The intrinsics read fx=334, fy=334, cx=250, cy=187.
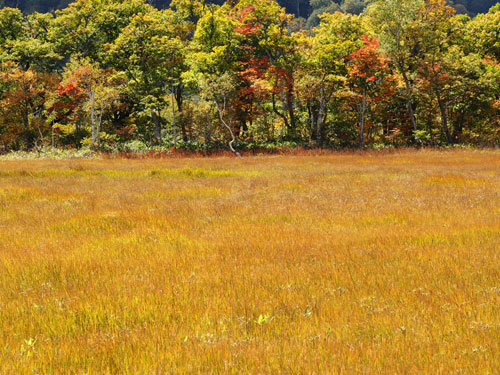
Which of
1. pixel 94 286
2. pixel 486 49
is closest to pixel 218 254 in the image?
pixel 94 286

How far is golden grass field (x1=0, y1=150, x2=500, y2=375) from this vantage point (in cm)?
296

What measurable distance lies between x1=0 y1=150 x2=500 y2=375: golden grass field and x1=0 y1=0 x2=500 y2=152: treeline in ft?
93.6

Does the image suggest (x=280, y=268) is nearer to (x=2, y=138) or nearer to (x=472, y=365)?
(x=472, y=365)

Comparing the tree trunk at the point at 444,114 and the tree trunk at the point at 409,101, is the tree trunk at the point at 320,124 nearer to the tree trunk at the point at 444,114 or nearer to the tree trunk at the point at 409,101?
the tree trunk at the point at 409,101

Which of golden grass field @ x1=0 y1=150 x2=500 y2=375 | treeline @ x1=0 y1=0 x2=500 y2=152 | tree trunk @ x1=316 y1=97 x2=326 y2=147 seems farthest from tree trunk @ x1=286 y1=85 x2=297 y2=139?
golden grass field @ x1=0 y1=150 x2=500 y2=375

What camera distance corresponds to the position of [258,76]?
3875 cm

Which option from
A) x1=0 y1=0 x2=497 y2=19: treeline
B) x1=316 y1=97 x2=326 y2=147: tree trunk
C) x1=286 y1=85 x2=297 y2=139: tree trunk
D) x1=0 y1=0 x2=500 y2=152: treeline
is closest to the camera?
x1=0 y1=0 x2=500 y2=152: treeline

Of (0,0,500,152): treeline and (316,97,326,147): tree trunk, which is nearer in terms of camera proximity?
(0,0,500,152): treeline

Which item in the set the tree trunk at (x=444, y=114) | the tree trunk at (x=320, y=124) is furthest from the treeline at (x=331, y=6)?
the tree trunk at (x=320, y=124)

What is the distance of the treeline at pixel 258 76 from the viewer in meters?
36.9

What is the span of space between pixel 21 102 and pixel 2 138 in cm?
559

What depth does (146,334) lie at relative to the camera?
3365 millimetres

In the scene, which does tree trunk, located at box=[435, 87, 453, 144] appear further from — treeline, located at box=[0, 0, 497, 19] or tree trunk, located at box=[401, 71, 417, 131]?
treeline, located at box=[0, 0, 497, 19]

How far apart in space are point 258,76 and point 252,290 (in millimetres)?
37196
